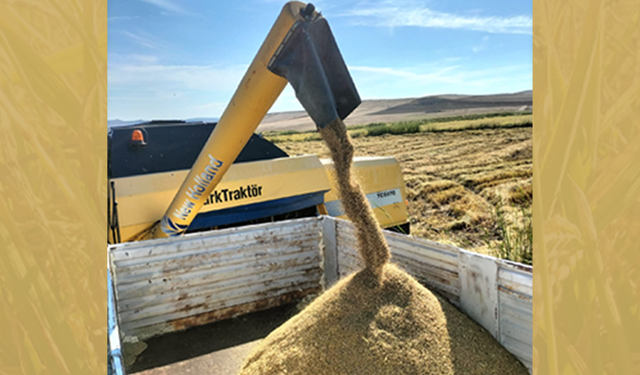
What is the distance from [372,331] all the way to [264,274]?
1658 millimetres

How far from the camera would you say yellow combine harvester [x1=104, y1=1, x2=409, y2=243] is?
8.03ft

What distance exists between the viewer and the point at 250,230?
4.18 metres

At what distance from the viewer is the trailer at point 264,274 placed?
10.1ft

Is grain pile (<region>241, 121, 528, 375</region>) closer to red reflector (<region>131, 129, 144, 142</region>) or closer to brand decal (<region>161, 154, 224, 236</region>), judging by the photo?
brand decal (<region>161, 154, 224, 236</region>)

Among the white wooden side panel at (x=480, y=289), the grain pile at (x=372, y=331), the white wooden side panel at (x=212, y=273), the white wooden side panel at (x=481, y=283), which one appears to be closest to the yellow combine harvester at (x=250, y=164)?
the white wooden side panel at (x=212, y=273)

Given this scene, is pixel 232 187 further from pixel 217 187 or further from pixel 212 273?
pixel 212 273

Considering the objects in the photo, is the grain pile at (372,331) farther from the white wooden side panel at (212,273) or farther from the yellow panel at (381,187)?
the yellow panel at (381,187)

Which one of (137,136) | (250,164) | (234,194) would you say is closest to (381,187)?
(250,164)

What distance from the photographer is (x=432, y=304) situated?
309 cm

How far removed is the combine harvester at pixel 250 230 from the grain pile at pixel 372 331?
0.25m
